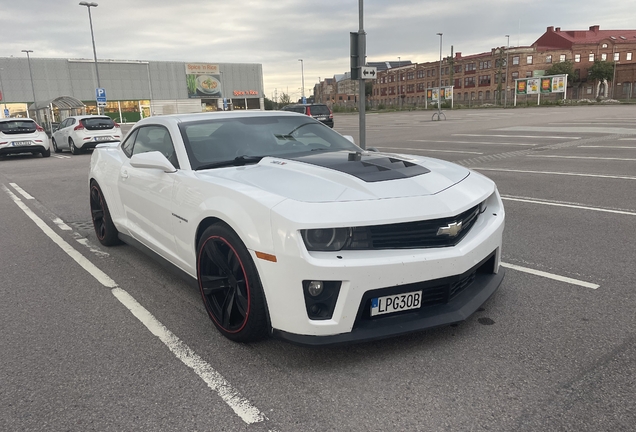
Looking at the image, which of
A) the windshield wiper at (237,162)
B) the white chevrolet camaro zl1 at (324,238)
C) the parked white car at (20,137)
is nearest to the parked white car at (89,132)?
the parked white car at (20,137)

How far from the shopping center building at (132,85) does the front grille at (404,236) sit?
6071 centimetres

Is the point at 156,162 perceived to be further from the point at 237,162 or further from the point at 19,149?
the point at 19,149

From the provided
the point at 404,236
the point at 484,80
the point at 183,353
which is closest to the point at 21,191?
the point at 183,353

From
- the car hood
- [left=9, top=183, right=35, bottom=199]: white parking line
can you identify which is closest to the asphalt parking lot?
the car hood

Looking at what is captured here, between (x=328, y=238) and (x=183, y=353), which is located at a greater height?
(x=328, y=238)

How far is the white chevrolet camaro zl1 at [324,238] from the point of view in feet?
8.71

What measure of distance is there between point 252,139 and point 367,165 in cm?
113

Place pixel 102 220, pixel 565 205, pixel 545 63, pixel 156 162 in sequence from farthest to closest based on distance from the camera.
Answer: pixel 545 63 → pixel 565 205 → pixel 102 220 → pixel 156 162

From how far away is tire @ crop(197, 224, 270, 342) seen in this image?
112 inches

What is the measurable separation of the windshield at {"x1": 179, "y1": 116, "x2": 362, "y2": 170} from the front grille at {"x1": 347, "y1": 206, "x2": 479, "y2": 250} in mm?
1442

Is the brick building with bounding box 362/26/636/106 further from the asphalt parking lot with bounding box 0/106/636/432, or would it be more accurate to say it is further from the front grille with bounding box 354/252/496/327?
Result: the front grille with bounding box 354/252/496/327

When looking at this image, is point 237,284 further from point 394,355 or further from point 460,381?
point 460,381

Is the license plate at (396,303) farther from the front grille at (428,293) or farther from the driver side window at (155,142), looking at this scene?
the driver side window at (155,142)

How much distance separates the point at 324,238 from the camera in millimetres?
2705
